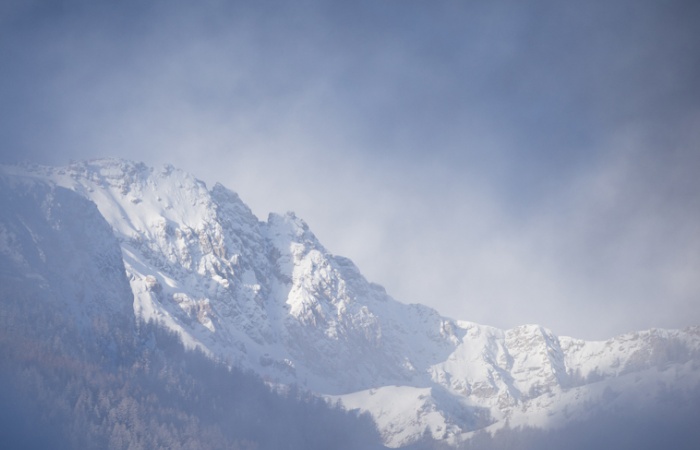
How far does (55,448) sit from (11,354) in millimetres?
34393

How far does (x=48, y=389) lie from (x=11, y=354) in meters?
14.3

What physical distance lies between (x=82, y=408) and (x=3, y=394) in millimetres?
23996

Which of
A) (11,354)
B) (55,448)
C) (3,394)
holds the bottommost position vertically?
(55,448)

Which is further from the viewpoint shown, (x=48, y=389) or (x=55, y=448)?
(x=48, y=389)

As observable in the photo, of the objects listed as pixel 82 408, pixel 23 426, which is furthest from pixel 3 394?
pixel 82 408

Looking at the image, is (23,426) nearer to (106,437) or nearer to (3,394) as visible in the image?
(3,394)

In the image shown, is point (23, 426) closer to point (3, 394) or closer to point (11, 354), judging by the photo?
point (3, 394)

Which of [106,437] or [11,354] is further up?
[11,354]

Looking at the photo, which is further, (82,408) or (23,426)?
(82,408)

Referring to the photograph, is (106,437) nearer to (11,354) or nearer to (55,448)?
(55,448)

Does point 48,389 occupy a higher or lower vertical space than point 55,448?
higher

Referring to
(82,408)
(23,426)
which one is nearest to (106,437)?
(82,408)

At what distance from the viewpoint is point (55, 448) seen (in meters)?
178

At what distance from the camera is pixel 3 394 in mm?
180250
